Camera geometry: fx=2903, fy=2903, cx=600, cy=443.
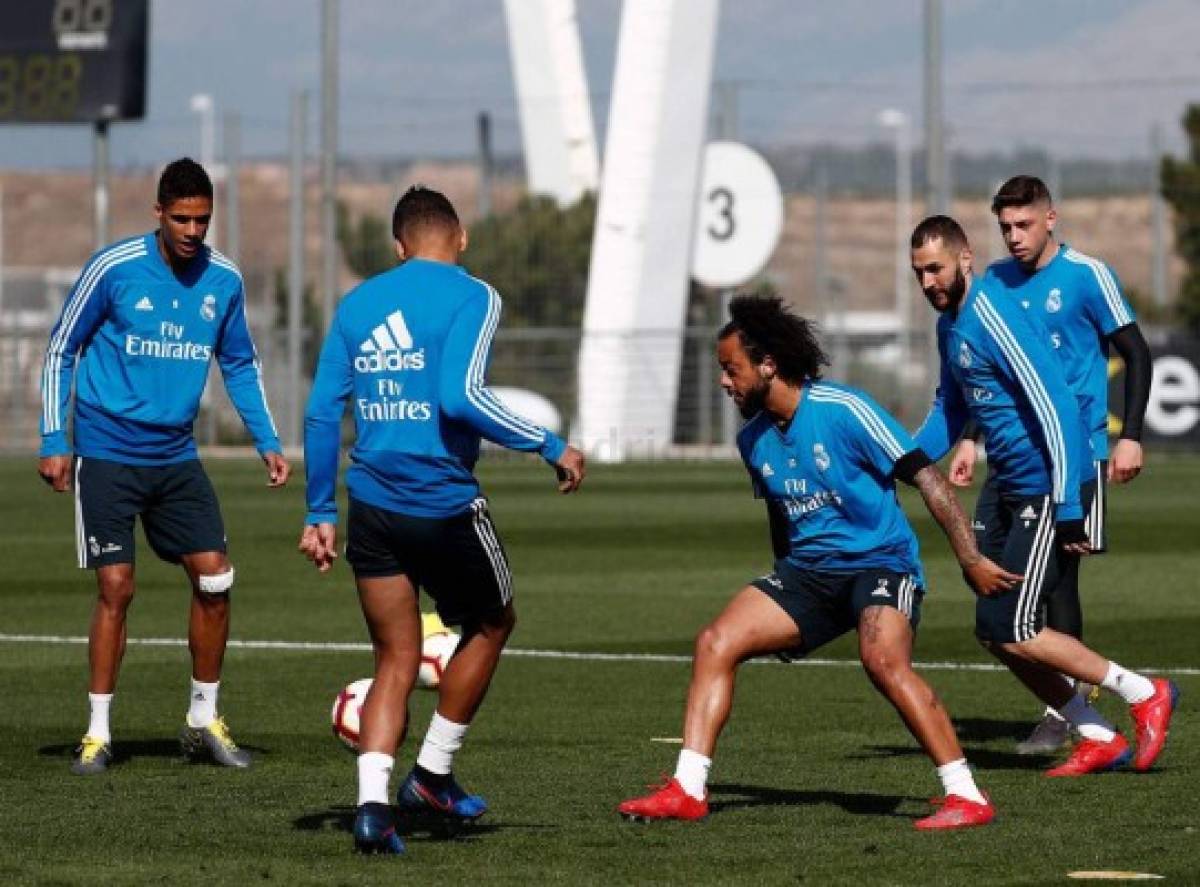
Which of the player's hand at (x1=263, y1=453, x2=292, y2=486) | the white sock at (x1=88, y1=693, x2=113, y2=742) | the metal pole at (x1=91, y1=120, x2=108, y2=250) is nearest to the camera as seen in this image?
the white sock at (x1=88, y1=693, x2=113, y2=742)

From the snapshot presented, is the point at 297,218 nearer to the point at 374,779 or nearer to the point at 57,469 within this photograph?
the point at 57,469

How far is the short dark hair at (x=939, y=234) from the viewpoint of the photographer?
34.4 ft

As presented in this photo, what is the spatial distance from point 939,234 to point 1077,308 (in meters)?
0.63

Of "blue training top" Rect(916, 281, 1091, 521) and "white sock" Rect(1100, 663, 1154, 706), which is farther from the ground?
"blue training top" Rect(916, 281, 1091, 521)

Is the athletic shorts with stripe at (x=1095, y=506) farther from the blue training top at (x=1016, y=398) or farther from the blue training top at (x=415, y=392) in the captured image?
the blue training top at (x=415, y=392)

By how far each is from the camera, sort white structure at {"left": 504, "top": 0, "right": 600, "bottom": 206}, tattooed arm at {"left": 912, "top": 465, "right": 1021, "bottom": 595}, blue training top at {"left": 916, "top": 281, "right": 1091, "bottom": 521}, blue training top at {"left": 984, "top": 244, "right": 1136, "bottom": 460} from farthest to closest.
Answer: white structure at {"left": 504, "top": 0, "right": 600, "bottom": 206} → blue training top at {"left": 984, "top": 244, "right": 1136, "bottom": 460} → blue training top at {"left": 916, "top": 281, "right": 1091, "bottom": 521} → tattooed arm at {"left": 912, "top": 465, "right": 1021, "bottom": 595}

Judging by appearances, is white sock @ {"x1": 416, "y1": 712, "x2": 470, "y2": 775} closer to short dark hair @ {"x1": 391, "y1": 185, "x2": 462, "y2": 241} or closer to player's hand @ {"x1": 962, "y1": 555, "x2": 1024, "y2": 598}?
short dark hair @ {"x1": 391, "y1": 185, "x2": 462, "y2": 241}

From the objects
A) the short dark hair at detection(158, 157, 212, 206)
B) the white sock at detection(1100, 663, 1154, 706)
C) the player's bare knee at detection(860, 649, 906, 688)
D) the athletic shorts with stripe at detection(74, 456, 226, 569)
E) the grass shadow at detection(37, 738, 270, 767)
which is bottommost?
the grass shadow at detection(37, 738, 270, 767)

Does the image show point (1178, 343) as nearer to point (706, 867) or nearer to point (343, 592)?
point (343, 592)

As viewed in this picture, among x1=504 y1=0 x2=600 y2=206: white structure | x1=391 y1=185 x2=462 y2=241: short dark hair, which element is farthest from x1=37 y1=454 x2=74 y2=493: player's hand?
x1=504 y1=0 x2=600 y2=206: white structure

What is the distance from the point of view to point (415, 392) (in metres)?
8.66

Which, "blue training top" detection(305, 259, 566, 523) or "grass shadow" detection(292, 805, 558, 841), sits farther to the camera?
"grass shadow" detection(292, 805, 558, 841)

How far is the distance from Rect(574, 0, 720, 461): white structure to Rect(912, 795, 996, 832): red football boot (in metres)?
34.0

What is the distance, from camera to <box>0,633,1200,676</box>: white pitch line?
14578mm
